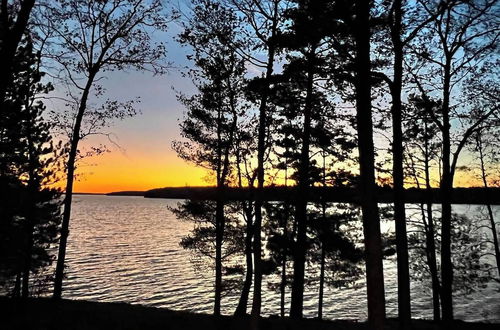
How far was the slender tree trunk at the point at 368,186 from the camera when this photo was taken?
706 centimetres

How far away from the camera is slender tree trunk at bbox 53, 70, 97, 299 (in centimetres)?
1405

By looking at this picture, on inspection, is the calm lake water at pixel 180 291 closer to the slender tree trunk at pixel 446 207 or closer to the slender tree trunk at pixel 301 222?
the slender tree trunk at pixel 301 222

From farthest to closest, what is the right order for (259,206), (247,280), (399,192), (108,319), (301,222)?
(247,280)
(301,222)
(108,319)
(259,206)
(399,192)

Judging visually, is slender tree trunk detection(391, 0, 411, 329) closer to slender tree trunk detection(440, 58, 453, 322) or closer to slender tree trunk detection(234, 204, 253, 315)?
slender tree trunk detection(440, 58, 453, 322)

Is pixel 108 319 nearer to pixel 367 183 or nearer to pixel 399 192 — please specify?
pixel 367 183

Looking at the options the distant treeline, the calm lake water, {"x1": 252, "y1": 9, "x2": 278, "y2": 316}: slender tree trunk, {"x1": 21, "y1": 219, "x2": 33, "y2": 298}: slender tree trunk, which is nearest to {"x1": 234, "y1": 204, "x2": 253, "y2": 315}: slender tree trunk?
the distant treeline

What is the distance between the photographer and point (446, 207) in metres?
13.7

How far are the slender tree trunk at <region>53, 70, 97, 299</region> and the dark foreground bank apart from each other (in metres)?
0.96

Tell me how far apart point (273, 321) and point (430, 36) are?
12951 millimetres

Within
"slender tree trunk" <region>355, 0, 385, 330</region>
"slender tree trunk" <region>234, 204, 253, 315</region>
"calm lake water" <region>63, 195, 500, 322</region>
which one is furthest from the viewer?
"calm lake water" <region>63, 195, 500, 322</region>

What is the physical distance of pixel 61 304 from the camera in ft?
47.3

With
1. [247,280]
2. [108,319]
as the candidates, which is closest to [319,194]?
[247,280]

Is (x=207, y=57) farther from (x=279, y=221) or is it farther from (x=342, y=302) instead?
(x=342, y=302)

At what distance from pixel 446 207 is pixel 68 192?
14.9 meters
